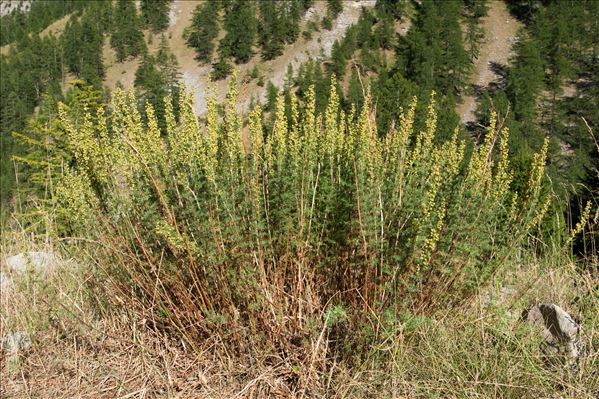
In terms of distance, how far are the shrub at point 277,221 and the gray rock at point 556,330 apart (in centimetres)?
37

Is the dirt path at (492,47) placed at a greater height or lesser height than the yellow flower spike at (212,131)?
lesser

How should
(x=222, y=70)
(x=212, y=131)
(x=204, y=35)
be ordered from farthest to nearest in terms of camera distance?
1. (x=204, y=35)
2. (x=222, y=70)
3. (x=212, y=131)

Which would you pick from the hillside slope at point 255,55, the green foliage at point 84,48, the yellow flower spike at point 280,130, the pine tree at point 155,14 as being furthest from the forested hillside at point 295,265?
the pine tree at point 155,14

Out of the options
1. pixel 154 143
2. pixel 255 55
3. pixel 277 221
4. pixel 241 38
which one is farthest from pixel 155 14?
pixel 277 221

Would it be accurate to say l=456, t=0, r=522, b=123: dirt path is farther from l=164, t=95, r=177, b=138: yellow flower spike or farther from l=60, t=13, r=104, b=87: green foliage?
l=60, t=13, r=104, b=87: green foliage

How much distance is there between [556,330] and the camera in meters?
2.72

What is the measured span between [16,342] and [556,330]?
3.49 metres

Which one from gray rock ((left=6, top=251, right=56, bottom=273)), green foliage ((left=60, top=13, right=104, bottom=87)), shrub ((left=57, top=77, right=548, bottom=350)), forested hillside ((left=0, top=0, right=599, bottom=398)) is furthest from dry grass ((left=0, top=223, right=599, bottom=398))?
green foliage ((left=60, top=13, right=104, bottom=87))

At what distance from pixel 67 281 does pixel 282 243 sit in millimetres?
2084

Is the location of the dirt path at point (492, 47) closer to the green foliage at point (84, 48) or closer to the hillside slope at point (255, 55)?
the hillside slope at point (255, 55)

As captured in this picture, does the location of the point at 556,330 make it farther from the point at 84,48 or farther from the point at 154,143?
the point at 84,48

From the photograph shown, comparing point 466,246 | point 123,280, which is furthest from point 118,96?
point 466,246

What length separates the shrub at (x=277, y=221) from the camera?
8.65 feet

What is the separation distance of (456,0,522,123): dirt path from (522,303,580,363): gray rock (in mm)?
73872
